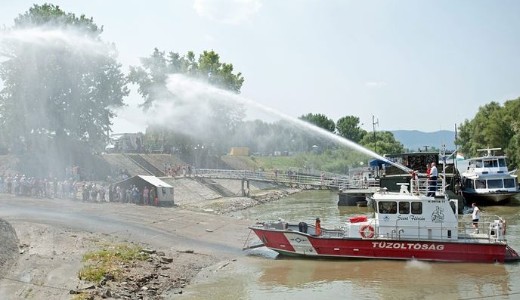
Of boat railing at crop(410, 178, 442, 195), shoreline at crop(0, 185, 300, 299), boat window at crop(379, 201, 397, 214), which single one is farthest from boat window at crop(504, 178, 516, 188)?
boat window at crop(379, 201, 397, 214)

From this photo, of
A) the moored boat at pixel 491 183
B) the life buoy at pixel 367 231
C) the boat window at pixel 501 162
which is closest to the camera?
the life buoy at pixel 367 231

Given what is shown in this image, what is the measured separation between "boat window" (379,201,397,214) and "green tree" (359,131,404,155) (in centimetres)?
7690

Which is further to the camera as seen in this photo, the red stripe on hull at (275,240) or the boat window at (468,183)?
the boat window at (468,183)

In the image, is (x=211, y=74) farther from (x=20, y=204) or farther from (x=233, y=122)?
(x=20, y=204)

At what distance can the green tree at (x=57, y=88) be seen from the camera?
5803 centimetres

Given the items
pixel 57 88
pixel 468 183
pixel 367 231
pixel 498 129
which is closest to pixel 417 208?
pixel 367 231

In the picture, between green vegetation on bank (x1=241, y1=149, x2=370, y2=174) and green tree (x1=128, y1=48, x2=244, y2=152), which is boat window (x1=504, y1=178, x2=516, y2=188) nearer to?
green tree (x1=128, y1=48, x2=244, y2=152)

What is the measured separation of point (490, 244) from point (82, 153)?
48.1 m

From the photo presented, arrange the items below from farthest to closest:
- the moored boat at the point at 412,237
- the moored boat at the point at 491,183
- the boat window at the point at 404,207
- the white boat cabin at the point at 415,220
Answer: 1. the moored boat at the point at 491,183
2. the boat window at the point at 404,207
3. the white boat cabin at the point at 415,220
4. the moored boat at the point at 412,237

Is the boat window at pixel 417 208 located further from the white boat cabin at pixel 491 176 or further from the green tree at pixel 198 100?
the green tree at pixel 198 100

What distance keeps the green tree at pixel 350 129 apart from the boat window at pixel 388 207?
124m

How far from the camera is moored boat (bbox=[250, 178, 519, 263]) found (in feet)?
85.1

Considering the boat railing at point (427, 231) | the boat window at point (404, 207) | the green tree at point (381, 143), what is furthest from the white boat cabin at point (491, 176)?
the green tree at point (381, 143)

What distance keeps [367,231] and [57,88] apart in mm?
44560
